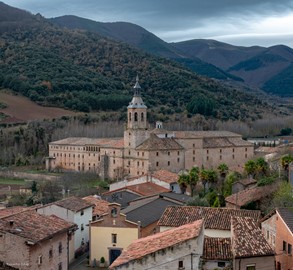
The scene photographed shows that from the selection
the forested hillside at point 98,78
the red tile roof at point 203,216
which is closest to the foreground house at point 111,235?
the red tile roof at point 203,216

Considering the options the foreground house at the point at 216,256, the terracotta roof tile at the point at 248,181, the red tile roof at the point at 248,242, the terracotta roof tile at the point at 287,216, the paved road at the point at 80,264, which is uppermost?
the terracotta roof tile at the point at 287,216

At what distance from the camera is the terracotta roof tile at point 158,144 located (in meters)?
73.4

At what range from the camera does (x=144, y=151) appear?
73.2m

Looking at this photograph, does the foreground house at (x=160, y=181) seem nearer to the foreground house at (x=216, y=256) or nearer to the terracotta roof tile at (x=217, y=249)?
the terracotta roof tile at (x=217, y=249)

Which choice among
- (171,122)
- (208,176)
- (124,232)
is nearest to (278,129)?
(171,122)

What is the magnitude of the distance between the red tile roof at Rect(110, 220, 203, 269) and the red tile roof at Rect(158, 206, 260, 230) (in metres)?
6.81

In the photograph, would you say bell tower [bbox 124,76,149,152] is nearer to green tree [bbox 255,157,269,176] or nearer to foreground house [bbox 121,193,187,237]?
green tree [bbox 255,157,269,176]

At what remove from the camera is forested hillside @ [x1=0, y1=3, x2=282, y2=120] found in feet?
408

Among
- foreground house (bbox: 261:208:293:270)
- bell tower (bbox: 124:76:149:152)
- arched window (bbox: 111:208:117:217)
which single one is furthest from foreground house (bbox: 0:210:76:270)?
bell tower (bbox: 124:76:149:152)

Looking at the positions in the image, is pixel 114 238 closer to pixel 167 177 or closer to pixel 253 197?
pixel 253 197

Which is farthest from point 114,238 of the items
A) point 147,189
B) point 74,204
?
point 147,189

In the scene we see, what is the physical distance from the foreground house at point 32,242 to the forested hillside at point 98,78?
92.3m

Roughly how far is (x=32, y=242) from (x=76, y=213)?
12.2m

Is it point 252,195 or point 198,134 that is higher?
point 198,134
